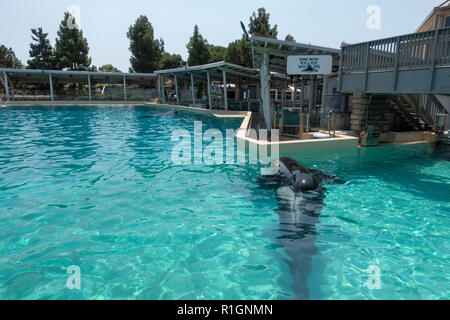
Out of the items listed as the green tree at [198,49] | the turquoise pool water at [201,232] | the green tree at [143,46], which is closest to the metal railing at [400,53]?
the turquoise pool water at [201,232]

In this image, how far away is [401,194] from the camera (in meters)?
7.58

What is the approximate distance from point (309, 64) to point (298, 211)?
9694 mm

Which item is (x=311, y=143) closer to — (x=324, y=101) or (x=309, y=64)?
(x=309, y=64)

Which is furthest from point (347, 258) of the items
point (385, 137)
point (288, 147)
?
point (385, 137)

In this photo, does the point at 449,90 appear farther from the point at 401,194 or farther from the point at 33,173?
the point at 33,173

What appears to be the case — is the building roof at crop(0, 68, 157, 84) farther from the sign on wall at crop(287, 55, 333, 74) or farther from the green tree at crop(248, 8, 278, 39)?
the sign on wall at crop(287, 55, 333, 74)

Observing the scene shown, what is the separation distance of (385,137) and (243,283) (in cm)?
1333

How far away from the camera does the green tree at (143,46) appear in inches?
2084

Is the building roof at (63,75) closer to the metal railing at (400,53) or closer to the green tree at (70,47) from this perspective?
the green tree at (70,47)

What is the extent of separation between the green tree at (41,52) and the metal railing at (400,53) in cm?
5389

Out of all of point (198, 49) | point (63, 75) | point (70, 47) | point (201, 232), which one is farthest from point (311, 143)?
point (70, 47)

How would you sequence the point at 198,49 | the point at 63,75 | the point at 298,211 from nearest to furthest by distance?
the point at 298,211
the point at 63,75
the point at 198,49

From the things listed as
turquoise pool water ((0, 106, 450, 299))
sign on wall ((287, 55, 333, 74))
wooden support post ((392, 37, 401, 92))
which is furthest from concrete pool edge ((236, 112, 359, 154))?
sign on wall ((287, 55, 333, 74))

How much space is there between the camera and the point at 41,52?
53.4 meters
